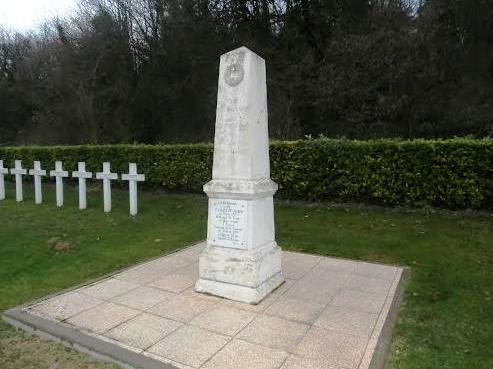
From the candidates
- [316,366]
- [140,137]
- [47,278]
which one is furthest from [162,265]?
[140,137]

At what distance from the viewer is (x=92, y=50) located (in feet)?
73.3

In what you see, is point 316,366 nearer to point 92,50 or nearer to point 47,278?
point 47,278

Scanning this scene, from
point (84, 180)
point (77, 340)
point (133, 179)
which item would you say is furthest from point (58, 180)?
point (77, 340)

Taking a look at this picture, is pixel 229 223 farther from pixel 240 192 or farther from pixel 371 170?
pixel 371 170

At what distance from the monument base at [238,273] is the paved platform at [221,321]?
0.12 meters

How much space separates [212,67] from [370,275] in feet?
53.7

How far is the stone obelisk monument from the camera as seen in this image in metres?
4.65

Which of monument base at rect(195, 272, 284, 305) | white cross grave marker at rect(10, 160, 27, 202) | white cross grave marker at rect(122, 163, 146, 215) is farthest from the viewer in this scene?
white cross grave marker at rect(10, 160, 27, 202)

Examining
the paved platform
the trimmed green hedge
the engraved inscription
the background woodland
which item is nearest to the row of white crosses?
the trimmed green hedge

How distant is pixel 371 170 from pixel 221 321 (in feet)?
20.6

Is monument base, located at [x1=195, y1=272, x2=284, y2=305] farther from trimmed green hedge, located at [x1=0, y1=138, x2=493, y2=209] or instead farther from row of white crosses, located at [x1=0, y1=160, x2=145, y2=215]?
trimmed green hedge, located at [x1=0, y1=138, x2=493, y2=209]

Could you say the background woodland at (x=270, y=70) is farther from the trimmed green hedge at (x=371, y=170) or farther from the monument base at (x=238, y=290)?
the monument base at (x=238, y=290)

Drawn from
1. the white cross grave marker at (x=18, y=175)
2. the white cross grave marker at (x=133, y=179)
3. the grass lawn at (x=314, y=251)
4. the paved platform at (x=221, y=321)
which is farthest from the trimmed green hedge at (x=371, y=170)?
the paved platform at (x=221, y=321)

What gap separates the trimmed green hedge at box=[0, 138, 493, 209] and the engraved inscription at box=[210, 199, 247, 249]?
5.41 m
